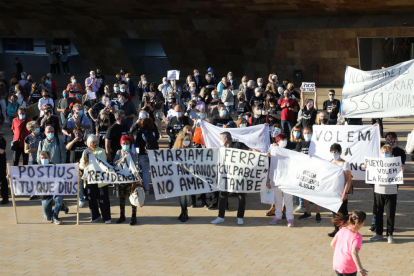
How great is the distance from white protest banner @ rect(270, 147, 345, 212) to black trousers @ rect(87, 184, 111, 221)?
3126 millimetres

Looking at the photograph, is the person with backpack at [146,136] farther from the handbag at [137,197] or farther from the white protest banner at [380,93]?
the white protest banner at [380,93]

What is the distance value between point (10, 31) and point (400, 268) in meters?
31.2

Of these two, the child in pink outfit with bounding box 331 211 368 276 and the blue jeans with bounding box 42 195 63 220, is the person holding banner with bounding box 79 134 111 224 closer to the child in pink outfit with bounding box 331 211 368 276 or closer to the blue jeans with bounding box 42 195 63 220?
the blue jeans with bounding box 42 195 63 220

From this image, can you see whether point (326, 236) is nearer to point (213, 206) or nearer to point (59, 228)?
point (213, 206)

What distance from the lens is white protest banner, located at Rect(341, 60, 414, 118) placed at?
11.9 metres

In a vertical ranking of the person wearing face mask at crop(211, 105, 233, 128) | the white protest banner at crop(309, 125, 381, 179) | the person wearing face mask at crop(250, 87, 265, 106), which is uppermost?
the person wearing face mask at crop(250, 87, 265, 106)

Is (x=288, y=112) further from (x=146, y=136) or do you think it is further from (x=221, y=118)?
(x=146, y=136)

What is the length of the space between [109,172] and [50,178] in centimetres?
109

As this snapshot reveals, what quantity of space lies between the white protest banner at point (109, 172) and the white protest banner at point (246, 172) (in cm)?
171

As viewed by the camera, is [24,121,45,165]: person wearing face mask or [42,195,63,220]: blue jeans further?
[24,121,45,165]: person wearing face mask

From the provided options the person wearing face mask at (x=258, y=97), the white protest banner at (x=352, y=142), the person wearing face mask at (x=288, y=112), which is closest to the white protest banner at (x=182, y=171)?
the white protest banner at (x=352, y=142)

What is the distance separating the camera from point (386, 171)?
31.6 ft

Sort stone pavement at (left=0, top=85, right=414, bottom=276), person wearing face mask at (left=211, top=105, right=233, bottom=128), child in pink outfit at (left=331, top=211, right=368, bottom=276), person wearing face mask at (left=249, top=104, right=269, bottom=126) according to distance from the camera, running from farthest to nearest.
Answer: person wearing face mask at (left=249, top=104, right=269, bottom=126)
person wearing face mask at (left=211, top=105, right=233, bottom=128)
stone pavement at (left=0, top=85, right=414, bottom=276)
child in pink outfit at (left=331, top=211, right=368, bottom=276)

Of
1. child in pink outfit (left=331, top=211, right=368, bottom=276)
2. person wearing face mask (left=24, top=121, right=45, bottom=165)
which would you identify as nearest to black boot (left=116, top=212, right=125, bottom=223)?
person wearing face mask (left=24, top=121, right=45, bottom=165)
